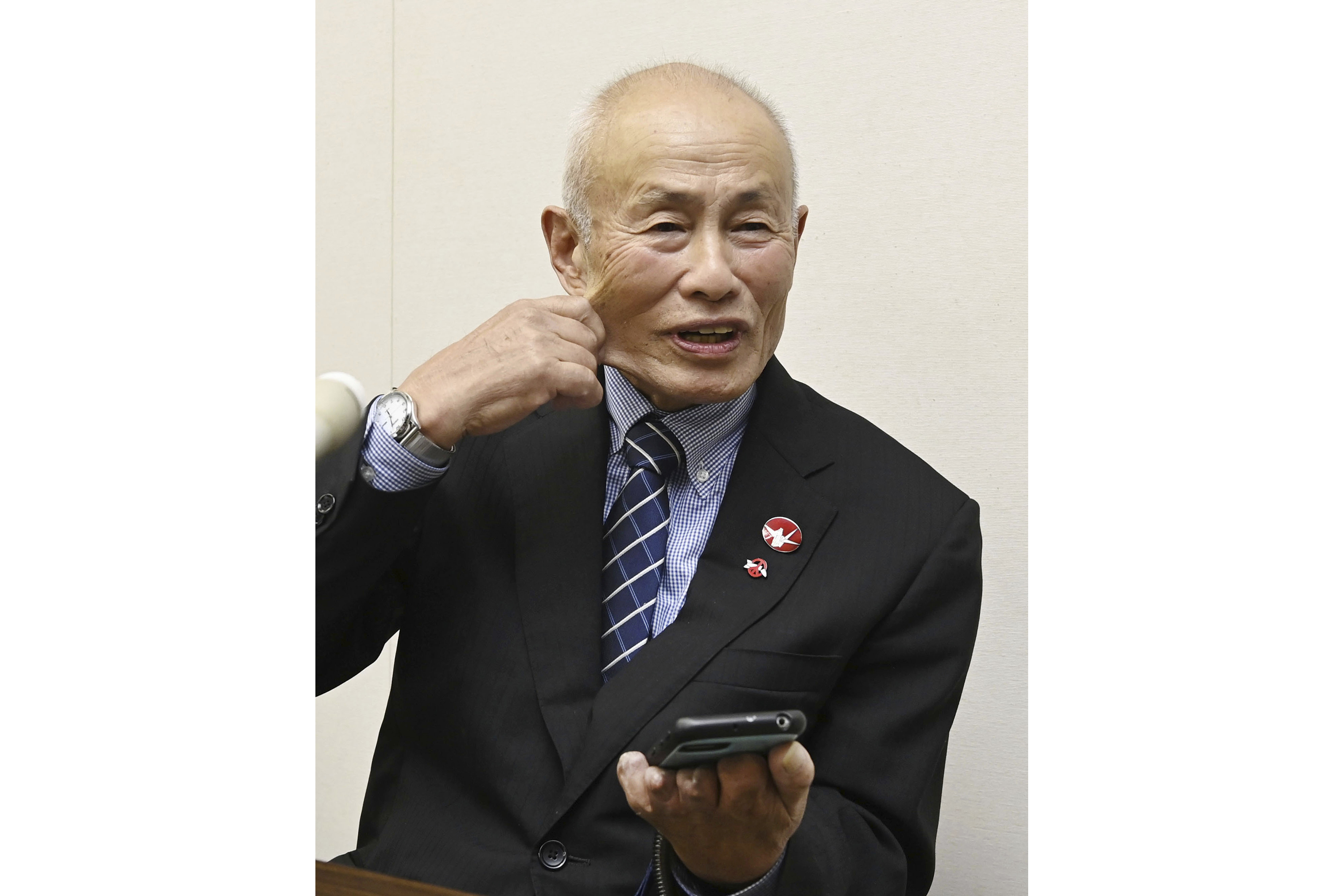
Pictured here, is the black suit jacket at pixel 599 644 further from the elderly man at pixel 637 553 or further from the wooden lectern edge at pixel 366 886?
the wooden lectern edge at pixel 366 886

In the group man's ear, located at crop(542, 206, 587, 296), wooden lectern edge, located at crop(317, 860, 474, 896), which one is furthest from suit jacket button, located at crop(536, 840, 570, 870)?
man's ear, located at crop(542, 206, 587, 296)

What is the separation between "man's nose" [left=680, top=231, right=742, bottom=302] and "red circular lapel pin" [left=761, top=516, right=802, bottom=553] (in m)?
0.30

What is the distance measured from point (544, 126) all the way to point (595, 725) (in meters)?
1.35

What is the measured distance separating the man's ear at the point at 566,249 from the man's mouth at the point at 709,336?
0.63ft

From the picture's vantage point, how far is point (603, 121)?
1.60 meters

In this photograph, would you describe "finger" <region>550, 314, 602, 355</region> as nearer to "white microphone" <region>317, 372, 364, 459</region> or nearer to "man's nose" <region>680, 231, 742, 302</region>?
"man's nose" <region>680, 231, 742, 302</region>

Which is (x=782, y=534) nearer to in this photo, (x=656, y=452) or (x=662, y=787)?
(x=656, y=452)

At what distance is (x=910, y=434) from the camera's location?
79.4 inches

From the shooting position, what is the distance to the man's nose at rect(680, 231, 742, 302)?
1.51m

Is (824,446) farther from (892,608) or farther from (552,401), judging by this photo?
(552,401)

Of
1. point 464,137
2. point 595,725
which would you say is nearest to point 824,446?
point 595,725

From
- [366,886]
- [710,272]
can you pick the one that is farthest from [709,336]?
[366,886]

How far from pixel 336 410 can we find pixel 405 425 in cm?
8

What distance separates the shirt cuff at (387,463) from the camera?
145 cm
